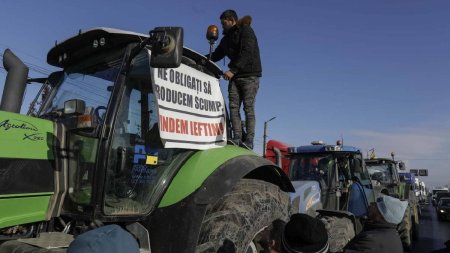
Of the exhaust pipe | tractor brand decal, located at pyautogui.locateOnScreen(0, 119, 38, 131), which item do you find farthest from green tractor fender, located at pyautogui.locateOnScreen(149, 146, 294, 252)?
the exhaust pipe

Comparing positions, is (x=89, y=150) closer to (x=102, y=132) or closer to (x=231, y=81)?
(x=102, y=132)

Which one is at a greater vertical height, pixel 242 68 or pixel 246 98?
pixel 242 68

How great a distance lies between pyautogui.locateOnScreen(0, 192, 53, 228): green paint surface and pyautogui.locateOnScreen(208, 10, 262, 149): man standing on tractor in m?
2.21

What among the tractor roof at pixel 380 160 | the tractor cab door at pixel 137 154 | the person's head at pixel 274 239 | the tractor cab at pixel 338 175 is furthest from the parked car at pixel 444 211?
the person's head at pixel 274 239

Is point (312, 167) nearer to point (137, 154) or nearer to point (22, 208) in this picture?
point (137, 154)

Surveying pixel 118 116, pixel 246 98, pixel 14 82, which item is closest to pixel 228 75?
pixel 246 98

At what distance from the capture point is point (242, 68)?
483cm

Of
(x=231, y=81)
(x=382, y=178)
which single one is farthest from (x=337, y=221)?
(x=382, y=178)

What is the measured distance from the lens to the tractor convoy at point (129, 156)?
3125 mm

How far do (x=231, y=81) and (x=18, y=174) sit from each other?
2605mm

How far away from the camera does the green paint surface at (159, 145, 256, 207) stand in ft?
11.5

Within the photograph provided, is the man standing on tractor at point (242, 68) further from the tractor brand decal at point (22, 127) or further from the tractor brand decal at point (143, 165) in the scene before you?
the tractor brand decal at point (22, 127)

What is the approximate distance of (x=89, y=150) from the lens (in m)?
3.35

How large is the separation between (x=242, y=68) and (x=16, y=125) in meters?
2.48
